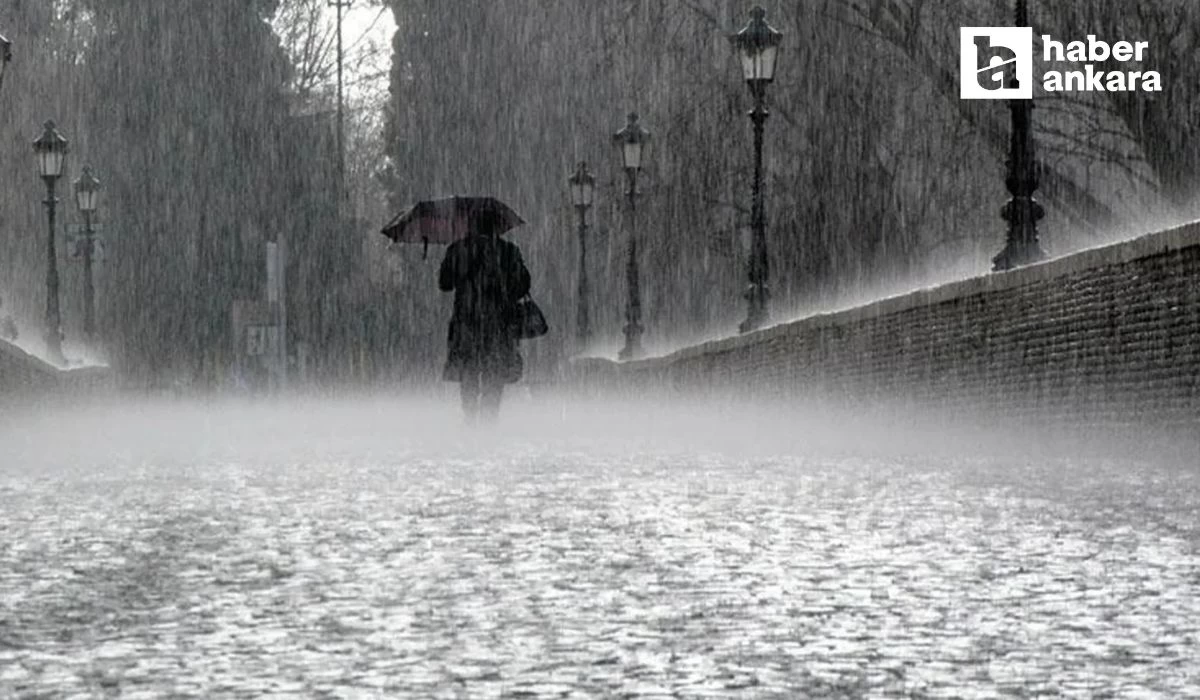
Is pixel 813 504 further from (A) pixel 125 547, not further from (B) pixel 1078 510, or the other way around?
(A) pixel 125 547

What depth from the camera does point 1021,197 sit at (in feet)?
66.8

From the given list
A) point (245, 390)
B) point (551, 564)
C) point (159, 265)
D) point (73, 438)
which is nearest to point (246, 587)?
point (551, 564)

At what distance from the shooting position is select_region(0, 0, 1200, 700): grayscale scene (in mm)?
6652

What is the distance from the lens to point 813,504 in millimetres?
11320

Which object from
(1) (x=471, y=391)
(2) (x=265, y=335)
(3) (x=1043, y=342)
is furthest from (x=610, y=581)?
(2) (x=265, y=335)

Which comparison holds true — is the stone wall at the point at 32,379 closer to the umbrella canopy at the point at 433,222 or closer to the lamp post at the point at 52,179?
the lamp post at the point at 52,179

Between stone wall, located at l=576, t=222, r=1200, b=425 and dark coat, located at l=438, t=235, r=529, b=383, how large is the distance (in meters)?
2.72

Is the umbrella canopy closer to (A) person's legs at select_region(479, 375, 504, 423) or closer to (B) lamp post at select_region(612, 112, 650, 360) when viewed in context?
(A) person's legs at select_region(479, 375, 504, 423)

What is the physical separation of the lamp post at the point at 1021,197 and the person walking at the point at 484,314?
4.88 meters

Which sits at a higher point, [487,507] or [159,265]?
[159,265]

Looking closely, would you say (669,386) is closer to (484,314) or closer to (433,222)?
(433,222)

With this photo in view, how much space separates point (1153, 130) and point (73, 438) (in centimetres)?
1292

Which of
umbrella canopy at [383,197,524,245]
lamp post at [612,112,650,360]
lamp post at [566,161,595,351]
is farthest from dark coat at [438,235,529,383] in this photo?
lamp post at [566,161,595,351]

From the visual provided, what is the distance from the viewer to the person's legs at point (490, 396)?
2339 centimetres
